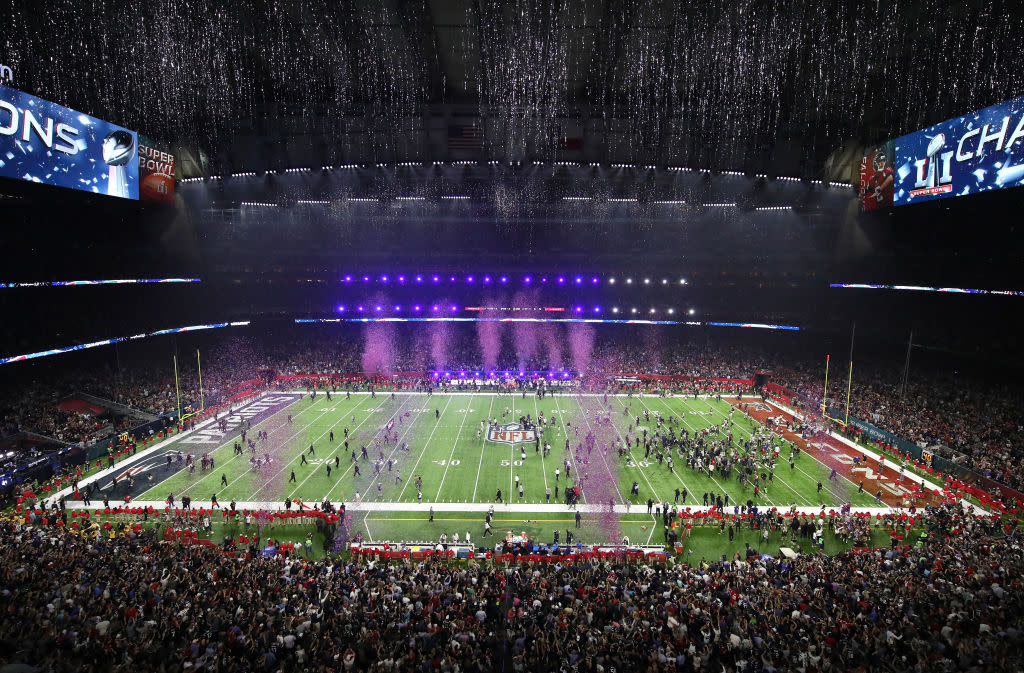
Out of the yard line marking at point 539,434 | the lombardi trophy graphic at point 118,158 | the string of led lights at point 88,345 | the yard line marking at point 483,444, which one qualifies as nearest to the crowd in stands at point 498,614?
the yard line marking at point 539,434

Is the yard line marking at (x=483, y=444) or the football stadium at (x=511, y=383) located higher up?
the football stadium at (x=511, y=383)

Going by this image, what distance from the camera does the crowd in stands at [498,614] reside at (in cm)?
911

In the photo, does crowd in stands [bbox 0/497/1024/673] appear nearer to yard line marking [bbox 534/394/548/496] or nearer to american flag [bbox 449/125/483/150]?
yard line marking [bbox 534/394/548/496]

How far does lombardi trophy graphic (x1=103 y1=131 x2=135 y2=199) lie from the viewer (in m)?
31.5

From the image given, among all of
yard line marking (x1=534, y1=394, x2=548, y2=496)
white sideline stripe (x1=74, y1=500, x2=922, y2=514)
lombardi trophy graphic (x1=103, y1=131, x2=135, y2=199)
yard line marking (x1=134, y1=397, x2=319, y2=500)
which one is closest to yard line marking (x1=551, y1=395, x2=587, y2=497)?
yard line marking (x1=534, y1=394, x2=548, y2=496)

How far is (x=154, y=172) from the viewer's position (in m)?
36.6

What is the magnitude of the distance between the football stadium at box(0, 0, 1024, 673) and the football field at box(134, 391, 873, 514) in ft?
0.86

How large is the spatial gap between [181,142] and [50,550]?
35.0 metres

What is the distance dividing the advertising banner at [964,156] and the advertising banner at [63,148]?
157 ft

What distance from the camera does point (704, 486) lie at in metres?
24.0

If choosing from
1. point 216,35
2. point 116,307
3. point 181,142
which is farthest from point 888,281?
point 116,307

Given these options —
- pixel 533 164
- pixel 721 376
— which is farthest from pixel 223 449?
pixel 721 376

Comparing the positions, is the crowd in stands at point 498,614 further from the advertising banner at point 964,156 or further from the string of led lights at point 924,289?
the string of led lights at point 924,289

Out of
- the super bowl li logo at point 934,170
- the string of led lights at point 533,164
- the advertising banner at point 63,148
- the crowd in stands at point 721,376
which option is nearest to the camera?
the advertising banner at point 63,148
